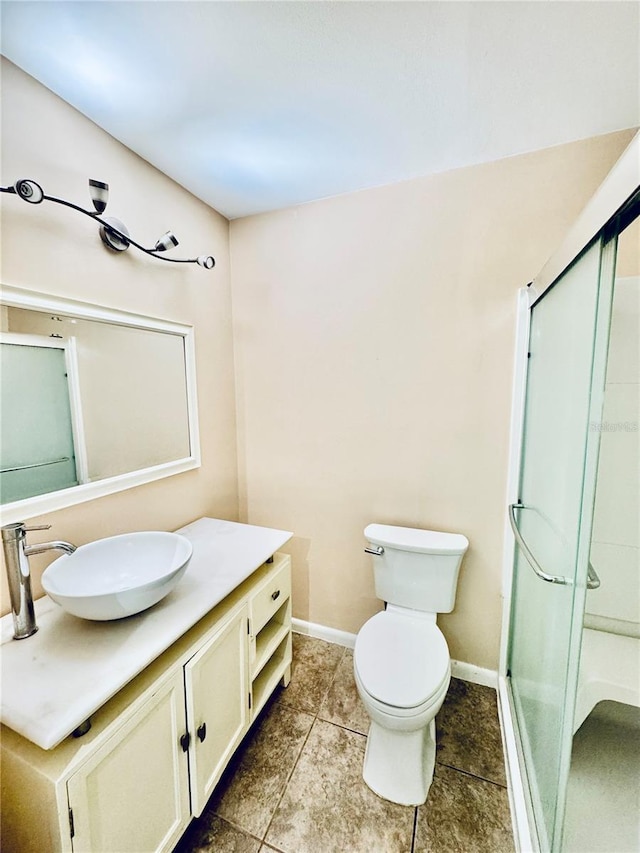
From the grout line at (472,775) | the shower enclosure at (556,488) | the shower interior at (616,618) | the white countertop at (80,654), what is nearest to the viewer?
the white countertop at (80,654)

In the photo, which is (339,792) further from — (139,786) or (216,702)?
(139,786)

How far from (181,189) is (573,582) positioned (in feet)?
7.00

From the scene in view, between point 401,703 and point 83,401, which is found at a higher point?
point 83,401

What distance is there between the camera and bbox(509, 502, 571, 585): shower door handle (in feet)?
3.31

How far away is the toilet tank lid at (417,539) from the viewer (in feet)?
4.96

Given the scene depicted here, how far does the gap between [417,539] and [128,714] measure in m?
1.19

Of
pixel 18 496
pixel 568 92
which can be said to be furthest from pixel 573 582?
pixel 18 496

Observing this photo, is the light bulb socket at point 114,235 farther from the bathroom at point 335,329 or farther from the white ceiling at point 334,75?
the white ceiling at point 334,75

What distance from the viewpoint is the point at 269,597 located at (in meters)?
1.45

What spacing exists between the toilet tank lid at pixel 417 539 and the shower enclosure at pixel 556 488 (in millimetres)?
251

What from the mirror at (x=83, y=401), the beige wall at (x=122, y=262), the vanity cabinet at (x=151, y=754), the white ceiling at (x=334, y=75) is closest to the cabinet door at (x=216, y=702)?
the vanity cabinet at (x=151, y=754)

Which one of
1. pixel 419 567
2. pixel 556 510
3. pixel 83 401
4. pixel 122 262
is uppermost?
pixel 122 262

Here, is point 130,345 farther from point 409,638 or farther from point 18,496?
point 409,638

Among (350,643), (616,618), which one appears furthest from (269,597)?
(616,618)
